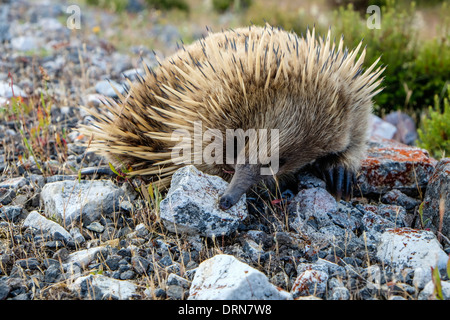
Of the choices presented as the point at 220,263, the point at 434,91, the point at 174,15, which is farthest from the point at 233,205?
the point at 174,15

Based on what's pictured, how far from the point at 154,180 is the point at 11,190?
32.5 inches

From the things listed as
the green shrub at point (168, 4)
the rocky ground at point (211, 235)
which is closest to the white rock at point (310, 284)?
the rocky ground at point (211, 235)

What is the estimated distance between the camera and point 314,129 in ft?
7.54

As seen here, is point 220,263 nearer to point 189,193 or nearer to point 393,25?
point 189,193

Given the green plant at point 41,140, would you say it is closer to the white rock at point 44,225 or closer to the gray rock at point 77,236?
the white rock at point 44,225

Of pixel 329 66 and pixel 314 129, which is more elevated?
pixel 329 66

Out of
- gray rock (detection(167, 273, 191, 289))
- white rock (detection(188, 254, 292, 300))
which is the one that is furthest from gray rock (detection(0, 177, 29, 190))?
white rock (detection(188, 254, 292, 300))

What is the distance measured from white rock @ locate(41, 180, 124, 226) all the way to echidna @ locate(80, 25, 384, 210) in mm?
206

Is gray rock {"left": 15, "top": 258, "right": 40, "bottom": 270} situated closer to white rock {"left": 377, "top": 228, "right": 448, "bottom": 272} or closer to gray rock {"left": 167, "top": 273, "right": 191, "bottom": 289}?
gray rock {"left": 167, "top": 273, "right": 191, "bottom": 289}

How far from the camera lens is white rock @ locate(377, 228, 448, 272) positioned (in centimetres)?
198

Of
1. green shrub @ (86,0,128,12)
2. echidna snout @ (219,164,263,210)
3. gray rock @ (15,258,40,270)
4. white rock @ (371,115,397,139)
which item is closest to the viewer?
gray rock @ (15,258,40,270)

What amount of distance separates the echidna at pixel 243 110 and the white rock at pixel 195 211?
106mm

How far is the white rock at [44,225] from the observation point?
2.27 meters
